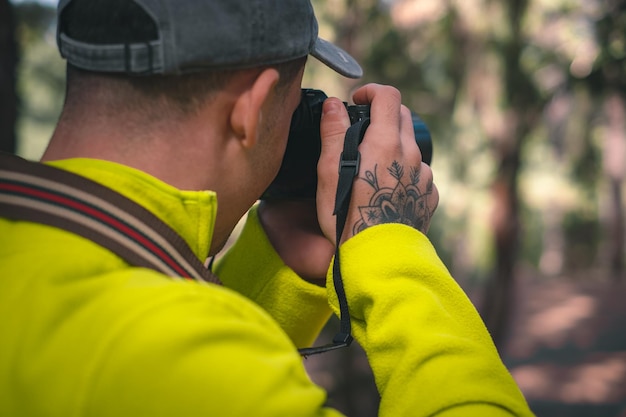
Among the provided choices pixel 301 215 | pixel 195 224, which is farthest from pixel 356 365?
pixel 195 224

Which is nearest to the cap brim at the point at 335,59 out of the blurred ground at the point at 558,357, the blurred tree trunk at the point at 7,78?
the blurred tree trunk at the point at 7,78

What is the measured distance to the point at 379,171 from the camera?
1330 millimetres

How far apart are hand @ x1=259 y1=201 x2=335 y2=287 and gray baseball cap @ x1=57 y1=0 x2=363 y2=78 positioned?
45 cm

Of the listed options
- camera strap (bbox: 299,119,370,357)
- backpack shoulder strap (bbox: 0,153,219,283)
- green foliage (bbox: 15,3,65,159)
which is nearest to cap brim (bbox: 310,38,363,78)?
camera strap (bbox: 299,119,370,357)

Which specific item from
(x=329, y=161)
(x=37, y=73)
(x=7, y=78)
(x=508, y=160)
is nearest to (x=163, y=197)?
(x=329, y=161)

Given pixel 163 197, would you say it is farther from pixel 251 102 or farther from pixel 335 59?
pixel 335 59

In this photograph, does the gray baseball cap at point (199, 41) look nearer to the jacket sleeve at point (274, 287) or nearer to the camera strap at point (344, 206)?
the camera strap at point (344, 206)

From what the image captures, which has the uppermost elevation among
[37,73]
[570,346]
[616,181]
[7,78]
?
[7,78]

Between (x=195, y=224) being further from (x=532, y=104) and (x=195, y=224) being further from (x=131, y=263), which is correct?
(x=532, y=104)

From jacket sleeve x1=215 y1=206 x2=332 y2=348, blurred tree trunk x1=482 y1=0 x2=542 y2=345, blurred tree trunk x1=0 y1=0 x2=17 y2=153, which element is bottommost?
blurred tree trunk x1=482 y1=0 x2=542 y2=345

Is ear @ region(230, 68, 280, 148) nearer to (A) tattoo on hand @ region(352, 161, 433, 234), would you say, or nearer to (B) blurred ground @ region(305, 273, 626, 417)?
(A) tattoo on hand @ region(352, 161, 433, 234)

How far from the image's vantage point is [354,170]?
51.6 inches

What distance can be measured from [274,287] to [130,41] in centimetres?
65

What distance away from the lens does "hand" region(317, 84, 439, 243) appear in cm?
131
